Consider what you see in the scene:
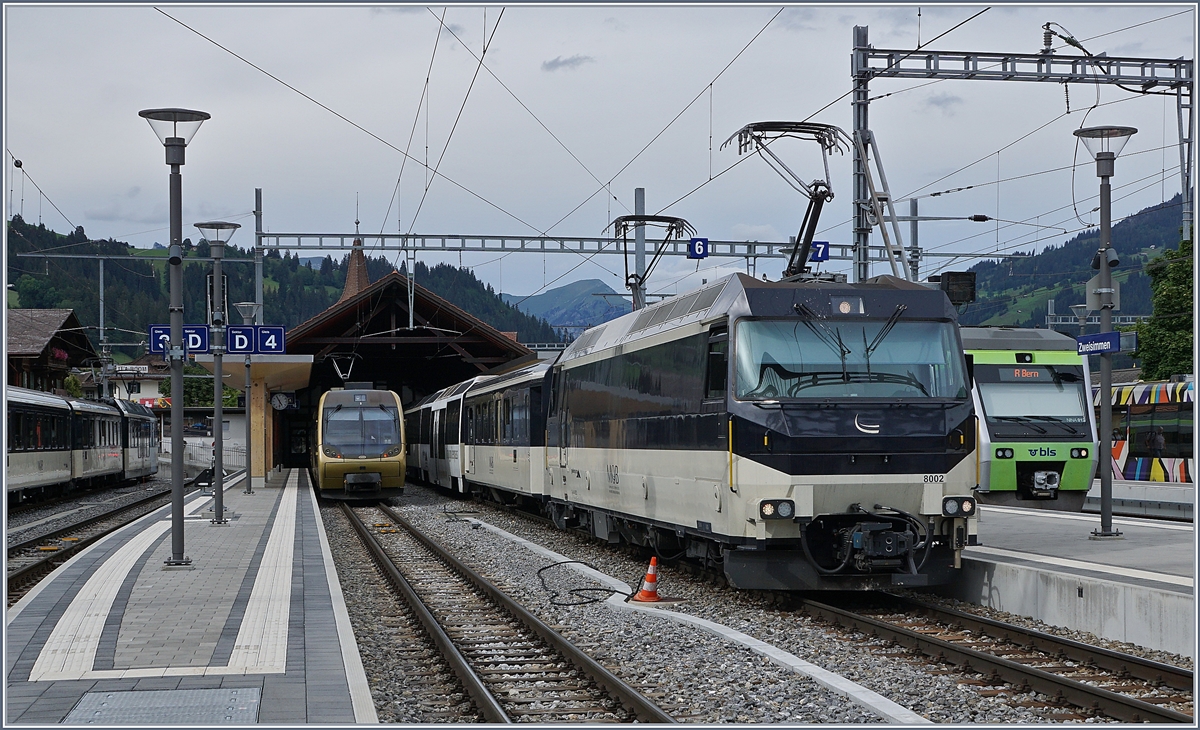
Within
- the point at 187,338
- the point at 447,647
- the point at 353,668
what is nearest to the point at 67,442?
the point at 187,338

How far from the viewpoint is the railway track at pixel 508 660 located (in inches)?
305

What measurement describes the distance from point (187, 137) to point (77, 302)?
6918 cm

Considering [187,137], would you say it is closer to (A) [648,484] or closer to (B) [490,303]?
(A) [648,484]

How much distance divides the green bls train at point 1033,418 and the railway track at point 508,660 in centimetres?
925

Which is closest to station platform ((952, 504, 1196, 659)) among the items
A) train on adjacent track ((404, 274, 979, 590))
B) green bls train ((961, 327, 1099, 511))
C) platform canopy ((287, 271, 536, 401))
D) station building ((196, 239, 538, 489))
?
train on adjacent track ((404, 274, 979, 590))

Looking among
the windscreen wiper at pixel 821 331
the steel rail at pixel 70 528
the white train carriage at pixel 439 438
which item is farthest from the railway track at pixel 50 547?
the windscreen wiper at pixel 821 331

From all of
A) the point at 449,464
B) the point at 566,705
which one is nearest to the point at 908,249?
the point at 449,464

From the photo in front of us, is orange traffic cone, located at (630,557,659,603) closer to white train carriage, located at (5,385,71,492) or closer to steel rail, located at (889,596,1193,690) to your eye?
steel rail, located at (889,596,1193,690)

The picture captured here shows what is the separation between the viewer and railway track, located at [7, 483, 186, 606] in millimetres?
15195

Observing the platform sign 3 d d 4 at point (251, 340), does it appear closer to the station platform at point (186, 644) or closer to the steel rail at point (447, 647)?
the steel rail at point (447, 647)

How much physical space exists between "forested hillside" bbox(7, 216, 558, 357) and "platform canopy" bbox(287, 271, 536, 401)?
24.5ft

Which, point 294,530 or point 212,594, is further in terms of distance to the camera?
point 294,530

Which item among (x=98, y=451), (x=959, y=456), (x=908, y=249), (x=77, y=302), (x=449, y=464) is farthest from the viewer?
(x=77, y=302)

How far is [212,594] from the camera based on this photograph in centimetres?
1190
